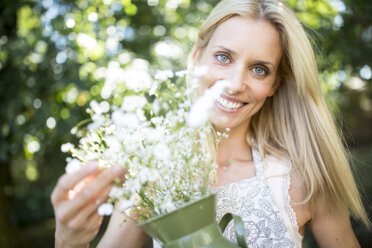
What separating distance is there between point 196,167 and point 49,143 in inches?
92.5

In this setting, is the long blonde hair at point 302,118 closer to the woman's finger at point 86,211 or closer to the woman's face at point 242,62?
the woman's face at point 242,62

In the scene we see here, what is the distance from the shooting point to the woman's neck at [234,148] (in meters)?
2.20

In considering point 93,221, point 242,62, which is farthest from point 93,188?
point 242,62

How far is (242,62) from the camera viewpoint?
1.84 meters

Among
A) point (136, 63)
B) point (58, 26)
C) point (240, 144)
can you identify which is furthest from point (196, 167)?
point (136, 63)

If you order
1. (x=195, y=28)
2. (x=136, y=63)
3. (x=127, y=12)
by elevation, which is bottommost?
(x=136, y=63)

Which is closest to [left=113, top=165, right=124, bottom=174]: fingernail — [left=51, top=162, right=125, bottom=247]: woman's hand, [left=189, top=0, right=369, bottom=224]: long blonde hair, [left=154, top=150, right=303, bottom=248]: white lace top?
[left=51, top=162, right=125, bottom=247]: woman's hand

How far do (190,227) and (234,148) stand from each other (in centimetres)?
114

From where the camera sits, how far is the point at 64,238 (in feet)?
4.17

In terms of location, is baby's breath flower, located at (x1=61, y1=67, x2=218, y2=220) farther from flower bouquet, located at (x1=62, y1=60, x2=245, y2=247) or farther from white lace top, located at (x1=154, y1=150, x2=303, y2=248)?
white lace top, located at (x1=154, y1=150, x2=303, y2=248)

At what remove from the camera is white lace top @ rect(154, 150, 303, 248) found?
76.1 inches

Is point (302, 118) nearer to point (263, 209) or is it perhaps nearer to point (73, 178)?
point (263, 209)

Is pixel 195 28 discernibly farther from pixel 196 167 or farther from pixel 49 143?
pixel 196 167

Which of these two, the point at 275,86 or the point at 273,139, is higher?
the point at 275,86
